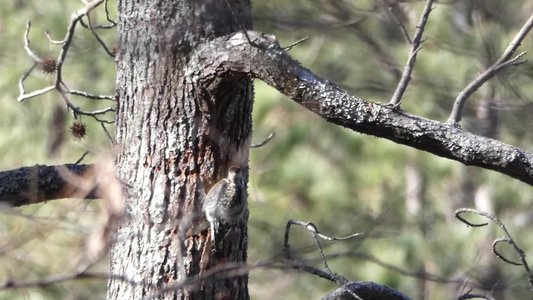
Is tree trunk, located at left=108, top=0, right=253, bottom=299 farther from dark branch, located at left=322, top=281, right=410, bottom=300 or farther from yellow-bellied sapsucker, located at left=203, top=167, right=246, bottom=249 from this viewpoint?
dark branch, located at left=322, top=281, right=410, bottom=300

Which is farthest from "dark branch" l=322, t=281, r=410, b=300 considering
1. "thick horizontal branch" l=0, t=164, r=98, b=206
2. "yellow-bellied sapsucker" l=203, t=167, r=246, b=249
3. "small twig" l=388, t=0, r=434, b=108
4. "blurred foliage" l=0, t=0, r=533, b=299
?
"blurred foliage" l=0, t=0, r=533, b=299

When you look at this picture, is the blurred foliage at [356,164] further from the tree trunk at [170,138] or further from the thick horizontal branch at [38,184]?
the tree trunk at [170,138]

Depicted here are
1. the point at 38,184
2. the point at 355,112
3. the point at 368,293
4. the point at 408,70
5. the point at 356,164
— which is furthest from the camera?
the point at 356,164

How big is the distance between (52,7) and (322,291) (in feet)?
9.43

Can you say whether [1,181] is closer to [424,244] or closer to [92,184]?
[92,184]

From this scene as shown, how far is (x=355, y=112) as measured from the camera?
2.25m

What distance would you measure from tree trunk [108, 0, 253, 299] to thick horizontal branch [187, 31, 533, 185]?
0.11m

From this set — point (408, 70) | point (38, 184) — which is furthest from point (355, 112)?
point (38, 184)

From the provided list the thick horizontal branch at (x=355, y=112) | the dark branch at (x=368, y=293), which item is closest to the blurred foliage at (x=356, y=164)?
the dark branch at (x=368, y=293)

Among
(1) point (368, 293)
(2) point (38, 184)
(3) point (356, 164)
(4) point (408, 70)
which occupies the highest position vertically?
(3) point (356, 164)

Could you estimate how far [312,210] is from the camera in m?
7.02

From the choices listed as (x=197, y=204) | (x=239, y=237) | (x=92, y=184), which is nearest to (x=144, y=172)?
(x=197, y=204)

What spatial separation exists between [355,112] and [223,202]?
447 mm

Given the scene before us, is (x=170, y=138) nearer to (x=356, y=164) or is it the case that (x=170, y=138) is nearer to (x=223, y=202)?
(x=223, y=202)
